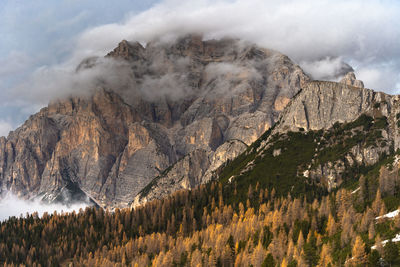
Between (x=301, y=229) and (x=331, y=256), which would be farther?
(x=301, y=229)

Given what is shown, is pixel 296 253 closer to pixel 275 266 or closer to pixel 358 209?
pixel 275 266

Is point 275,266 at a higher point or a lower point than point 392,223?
lower

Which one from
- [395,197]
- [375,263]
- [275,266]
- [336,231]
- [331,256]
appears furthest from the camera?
[395,197]

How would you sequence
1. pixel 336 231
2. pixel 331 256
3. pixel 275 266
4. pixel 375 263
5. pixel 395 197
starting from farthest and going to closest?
1. pixel 395 197
2. pixel 336 231
3. pixel 275 266
4. pixel 331 256
5. pixel 375 263

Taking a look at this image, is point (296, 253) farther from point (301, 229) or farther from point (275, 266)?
point (301, 229)

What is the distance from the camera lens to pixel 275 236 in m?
189

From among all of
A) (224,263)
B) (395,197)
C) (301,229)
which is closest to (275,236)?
(301,229)

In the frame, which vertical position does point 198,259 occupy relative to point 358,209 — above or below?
below

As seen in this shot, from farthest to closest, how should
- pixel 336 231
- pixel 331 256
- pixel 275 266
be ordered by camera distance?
pixel 336 231 < pixel 275 266 < pixel 331 256

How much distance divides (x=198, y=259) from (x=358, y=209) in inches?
2841

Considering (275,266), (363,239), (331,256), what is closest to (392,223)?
(363,239)

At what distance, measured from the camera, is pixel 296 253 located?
16212 centimetres

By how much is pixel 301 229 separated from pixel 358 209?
90.5 ft

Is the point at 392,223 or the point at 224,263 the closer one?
the point at 392,223
